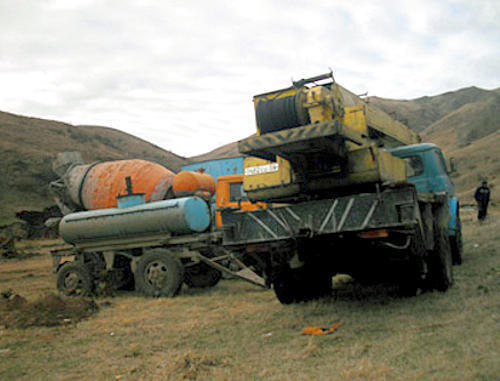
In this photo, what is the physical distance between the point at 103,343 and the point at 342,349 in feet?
9.15

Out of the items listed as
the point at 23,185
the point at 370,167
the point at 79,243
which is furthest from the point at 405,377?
the point at 23,185

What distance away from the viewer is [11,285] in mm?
11156

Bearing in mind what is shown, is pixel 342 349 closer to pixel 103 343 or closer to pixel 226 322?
pixel 226 322

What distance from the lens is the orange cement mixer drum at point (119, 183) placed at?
33.4 ft

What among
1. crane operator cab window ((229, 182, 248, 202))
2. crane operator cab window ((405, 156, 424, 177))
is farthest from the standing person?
crane operator cab window ((229, 182, 248, 202))

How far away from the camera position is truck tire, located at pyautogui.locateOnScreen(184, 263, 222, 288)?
30.8 ft

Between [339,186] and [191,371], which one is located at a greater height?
[339,186]

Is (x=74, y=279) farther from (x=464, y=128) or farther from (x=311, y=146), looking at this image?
(x=464, y=128)

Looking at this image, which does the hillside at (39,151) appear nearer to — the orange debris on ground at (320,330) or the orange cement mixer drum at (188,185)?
the orange cement mixer drum at (188,185)

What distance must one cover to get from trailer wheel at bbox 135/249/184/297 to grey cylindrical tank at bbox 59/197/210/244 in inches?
19.6

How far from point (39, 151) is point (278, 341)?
110ft

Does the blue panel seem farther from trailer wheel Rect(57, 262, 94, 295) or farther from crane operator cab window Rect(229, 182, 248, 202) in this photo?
trailer wheel Rect(57, 262, 94, 295)

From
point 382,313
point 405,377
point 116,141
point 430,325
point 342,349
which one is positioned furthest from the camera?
point 116,141

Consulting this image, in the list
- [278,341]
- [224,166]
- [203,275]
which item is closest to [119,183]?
[203,275]
